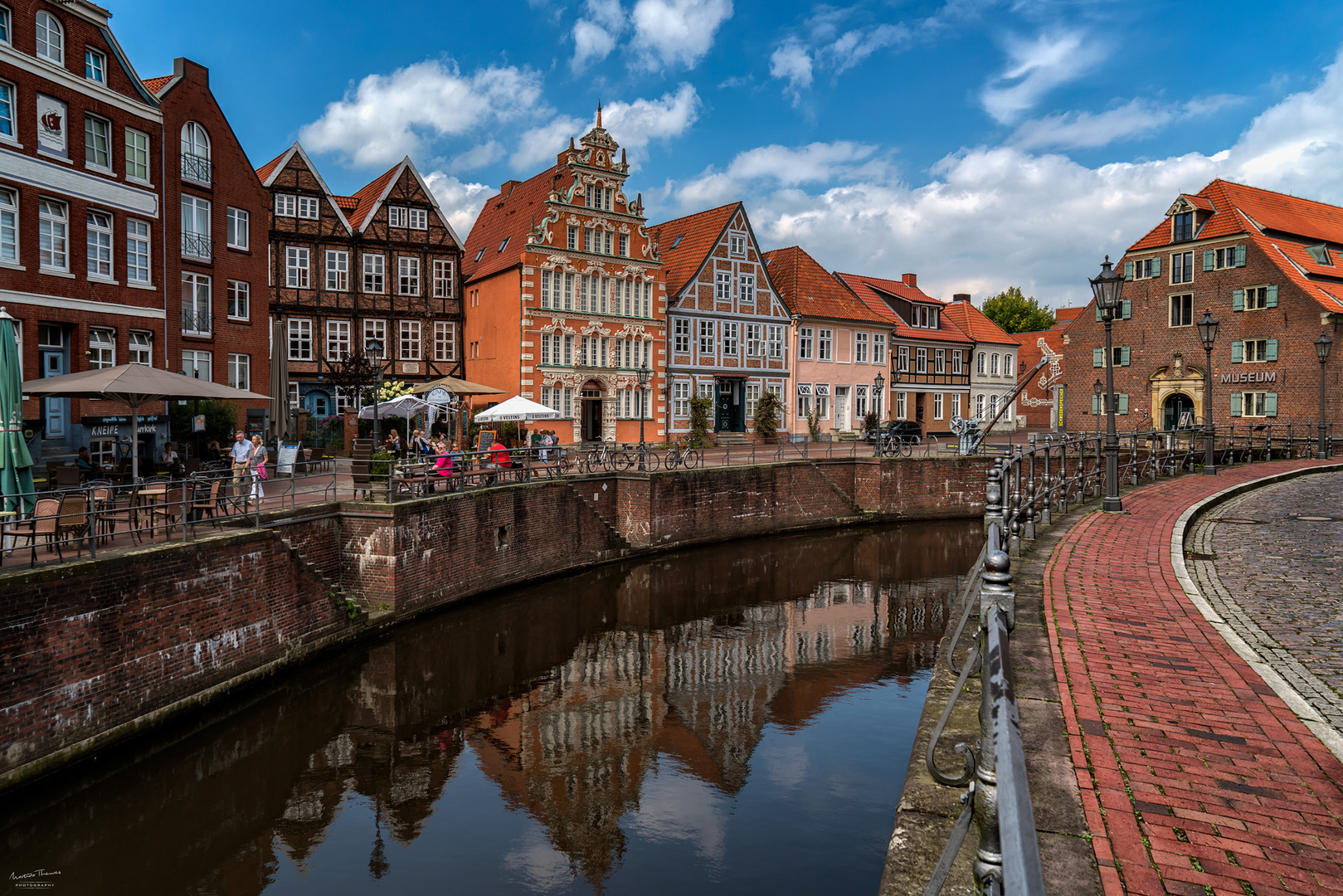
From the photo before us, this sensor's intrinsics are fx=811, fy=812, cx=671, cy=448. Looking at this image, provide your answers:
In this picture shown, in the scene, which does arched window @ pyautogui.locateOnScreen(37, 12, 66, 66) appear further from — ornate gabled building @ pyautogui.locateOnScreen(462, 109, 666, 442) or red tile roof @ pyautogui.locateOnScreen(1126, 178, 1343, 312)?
red tile roof @ pyautogui.locateOnScreen(1126, 178, 1343, 312)

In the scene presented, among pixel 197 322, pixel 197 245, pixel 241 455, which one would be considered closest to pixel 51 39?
pixel 197 245

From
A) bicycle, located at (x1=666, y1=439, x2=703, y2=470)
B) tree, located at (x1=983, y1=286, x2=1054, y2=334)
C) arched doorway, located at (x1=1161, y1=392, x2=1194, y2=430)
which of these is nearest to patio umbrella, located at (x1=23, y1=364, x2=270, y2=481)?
bicycle, located at (x1=666, y1=439, x2=703, y2=470)

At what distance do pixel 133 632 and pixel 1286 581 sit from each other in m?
14.2

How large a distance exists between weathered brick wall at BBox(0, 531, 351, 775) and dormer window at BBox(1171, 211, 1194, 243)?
4211 cm

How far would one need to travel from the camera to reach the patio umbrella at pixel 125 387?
43.0ft

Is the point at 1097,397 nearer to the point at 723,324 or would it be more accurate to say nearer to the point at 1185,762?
the point at 723,324

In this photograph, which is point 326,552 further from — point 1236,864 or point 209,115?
point 209,115

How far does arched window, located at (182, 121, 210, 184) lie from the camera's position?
2333cm

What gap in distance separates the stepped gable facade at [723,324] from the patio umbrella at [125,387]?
2437cm

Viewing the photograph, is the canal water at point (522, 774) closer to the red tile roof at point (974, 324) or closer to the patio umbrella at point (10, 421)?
the patio umbrella at point (10, 421)

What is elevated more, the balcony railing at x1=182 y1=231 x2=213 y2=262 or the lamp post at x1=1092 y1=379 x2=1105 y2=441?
the balcony railing at x1=182 y1=231 x2=213 y2=262

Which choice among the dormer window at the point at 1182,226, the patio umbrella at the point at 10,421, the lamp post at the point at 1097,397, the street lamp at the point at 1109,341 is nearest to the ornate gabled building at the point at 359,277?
the patio umbrella at the point at 10,421

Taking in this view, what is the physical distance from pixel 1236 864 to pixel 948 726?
1902 mm

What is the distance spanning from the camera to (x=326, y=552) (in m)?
15.0
